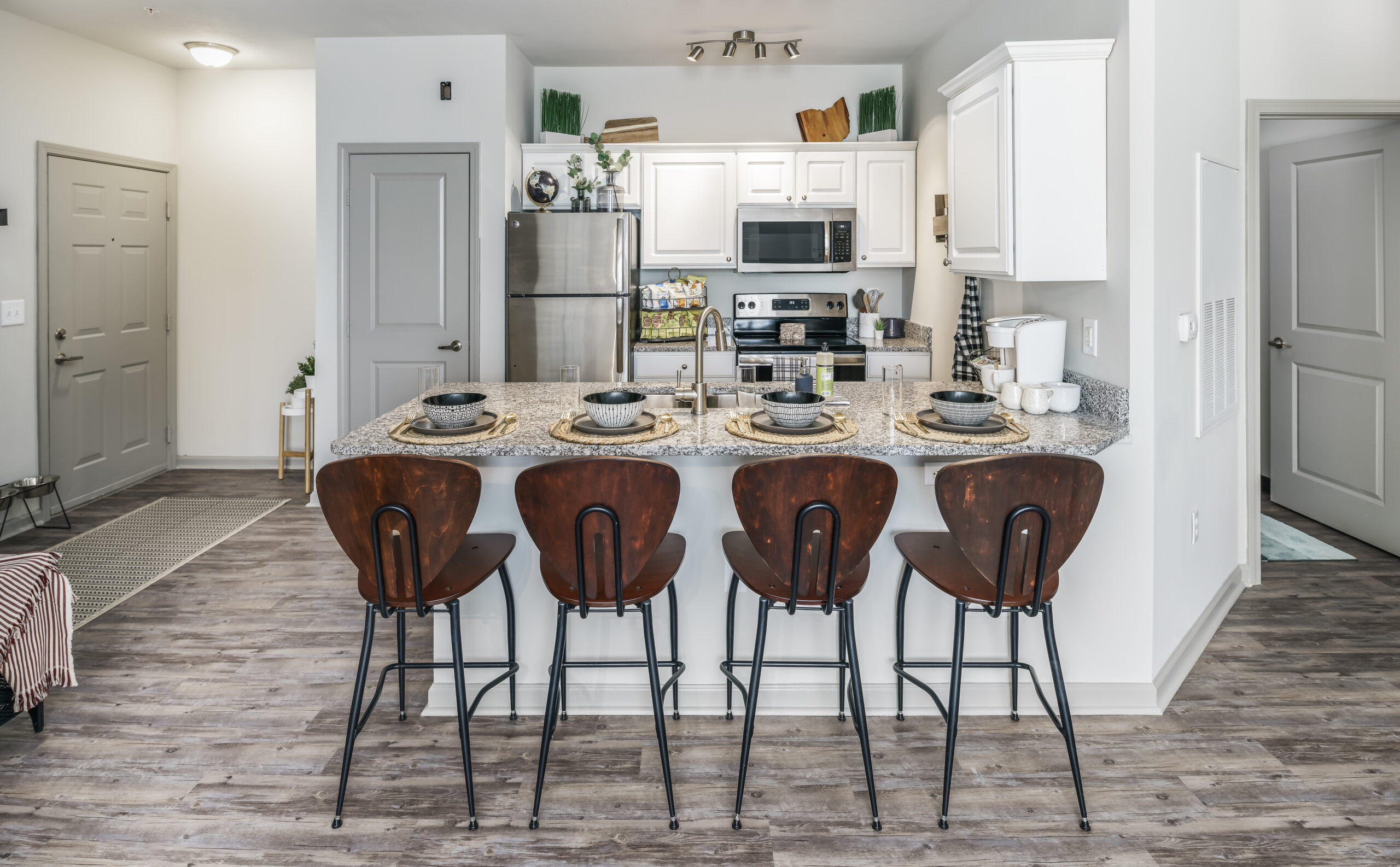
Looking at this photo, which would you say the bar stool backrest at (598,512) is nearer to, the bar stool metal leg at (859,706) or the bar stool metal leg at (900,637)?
the bar stool metal leg at (859,706)

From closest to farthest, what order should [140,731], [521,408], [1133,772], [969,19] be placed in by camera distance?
1. [1133,772]
2. [140,731]
3. [521,408]
4. [969,19]

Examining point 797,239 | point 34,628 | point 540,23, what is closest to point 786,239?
point 797,239

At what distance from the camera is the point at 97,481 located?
17.3 feet

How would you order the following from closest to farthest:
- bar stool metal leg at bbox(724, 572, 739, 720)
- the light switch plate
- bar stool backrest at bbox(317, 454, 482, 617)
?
bar stool backrest at bbox(317, 454, 482, 617), bar stool metal leg at bbox(724, 572, 739, 720), the light switch plate

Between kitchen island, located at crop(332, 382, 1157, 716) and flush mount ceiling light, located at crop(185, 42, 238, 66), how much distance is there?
11.3 feet

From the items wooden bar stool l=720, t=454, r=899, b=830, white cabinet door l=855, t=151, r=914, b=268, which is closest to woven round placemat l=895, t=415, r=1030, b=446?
wooden bar stool l=720, t=454, r=899, b=830

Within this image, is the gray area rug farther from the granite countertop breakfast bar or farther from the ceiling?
the ceiling

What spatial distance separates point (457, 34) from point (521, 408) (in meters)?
2.72

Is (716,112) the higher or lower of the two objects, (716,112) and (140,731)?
the higher

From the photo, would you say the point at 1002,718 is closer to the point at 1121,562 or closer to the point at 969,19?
the point at 1121,562

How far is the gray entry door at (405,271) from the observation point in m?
4.85

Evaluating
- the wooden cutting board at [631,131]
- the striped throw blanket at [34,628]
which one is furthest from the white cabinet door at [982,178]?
the striped throw blanket at [34,628]

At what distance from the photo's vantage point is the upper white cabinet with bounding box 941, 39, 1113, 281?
262 centimetres

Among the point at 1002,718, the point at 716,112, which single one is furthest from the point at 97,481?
the point at 1002,718
